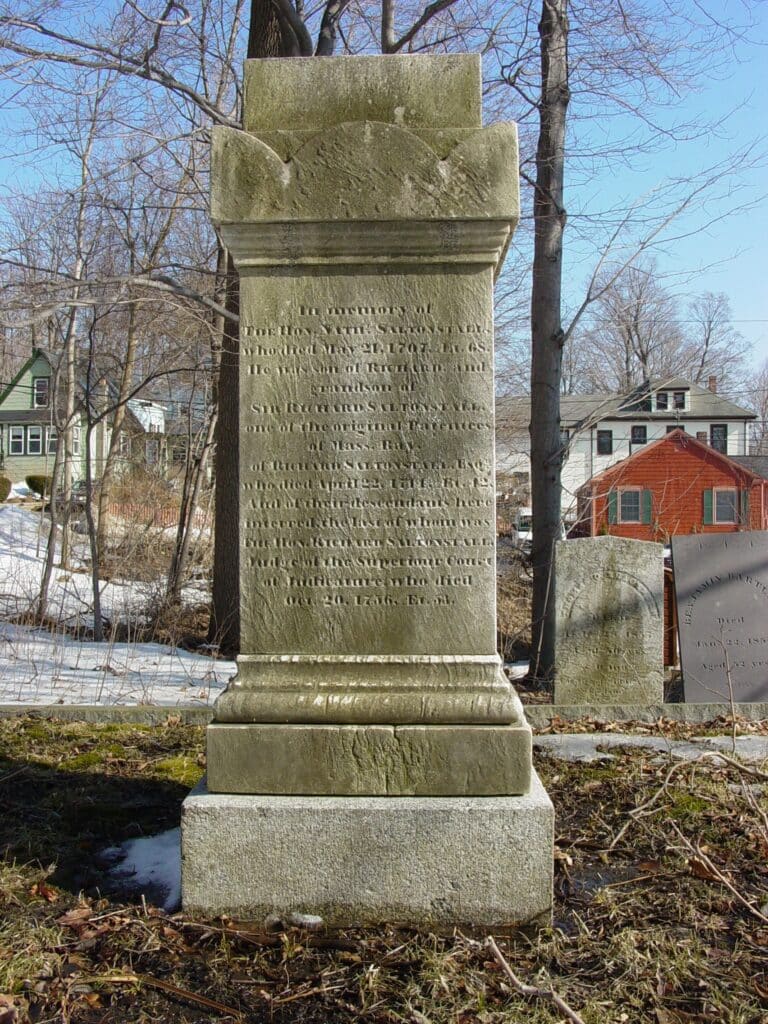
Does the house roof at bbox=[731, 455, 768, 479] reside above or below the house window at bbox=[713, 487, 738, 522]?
above

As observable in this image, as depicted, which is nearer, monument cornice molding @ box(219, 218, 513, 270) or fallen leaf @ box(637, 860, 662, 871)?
monument cornice molding @ box(219, 218, 513, 270)

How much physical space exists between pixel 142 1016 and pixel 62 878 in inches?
41.9

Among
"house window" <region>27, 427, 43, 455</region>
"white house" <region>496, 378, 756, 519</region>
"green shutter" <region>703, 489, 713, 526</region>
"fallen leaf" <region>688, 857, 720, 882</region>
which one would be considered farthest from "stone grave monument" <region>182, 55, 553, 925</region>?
"house window" <region>27, 427, 43, 455</region>

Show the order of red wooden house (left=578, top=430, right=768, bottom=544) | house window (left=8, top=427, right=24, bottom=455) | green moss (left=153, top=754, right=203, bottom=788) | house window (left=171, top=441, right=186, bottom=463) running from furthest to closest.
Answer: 1. house window (left=8, top=427, right=24, bottom=455)
2. red wooden house (left=578, top=430, right=768, bottom=544)
3. house window (left=171, top=441, right=186, bottom=463)
4. green moss (left=153, top=754, right=203, bottom=788)

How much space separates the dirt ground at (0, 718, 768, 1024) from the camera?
8.34 feet

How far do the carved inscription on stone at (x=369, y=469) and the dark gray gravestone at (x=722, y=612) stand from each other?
18.2ft

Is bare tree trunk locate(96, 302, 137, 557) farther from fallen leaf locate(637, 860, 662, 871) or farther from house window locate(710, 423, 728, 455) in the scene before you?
house window locate(710, 423, 728, 455)

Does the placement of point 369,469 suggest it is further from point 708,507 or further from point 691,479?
point 708,507

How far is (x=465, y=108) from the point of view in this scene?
328 cm

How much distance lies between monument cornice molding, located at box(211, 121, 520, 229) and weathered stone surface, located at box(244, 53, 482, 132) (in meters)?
0.11

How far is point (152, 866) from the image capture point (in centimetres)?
→ 360

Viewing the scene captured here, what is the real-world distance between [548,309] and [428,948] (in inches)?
333

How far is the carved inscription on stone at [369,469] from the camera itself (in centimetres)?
326

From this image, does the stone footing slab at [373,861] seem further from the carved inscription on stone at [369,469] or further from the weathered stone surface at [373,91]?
the weathered stone surface at [373,91]
